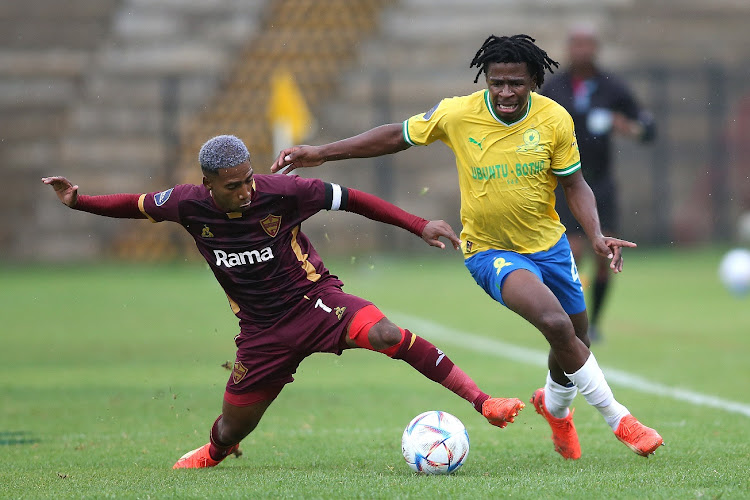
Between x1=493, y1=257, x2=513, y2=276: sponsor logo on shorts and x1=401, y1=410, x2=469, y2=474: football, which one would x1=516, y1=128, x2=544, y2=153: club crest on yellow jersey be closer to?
x1=493, y1=257, x2=513, y2=276: sponsor logo on shorts

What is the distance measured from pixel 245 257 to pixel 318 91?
21.9 m

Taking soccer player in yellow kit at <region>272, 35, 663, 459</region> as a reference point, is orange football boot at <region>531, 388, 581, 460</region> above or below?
below

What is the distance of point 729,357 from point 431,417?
5.38 meters

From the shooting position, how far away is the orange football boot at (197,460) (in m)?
5.69

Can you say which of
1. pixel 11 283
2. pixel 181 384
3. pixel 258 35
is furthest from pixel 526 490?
pixel 258 35

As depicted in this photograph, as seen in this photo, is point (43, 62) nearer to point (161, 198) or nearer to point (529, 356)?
point (529, 356)

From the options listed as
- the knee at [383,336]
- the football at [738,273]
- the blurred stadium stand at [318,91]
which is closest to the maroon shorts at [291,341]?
the knee at [383,336]

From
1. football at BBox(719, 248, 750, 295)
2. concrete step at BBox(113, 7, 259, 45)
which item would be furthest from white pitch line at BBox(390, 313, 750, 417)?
concrete step at BBox(113, 7, 259, 45)

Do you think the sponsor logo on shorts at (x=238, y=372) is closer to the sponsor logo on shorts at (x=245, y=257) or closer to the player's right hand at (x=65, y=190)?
the sponsor logo on shorts at (x=245, y=257)

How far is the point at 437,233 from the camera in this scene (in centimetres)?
540

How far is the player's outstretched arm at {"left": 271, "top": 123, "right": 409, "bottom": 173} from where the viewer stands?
19.2 feet

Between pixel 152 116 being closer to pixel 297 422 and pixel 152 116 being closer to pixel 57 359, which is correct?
pixel 57 359

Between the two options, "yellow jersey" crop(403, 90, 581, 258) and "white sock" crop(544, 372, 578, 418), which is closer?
"yellow jersey" crop(403, 90, 581, 258)

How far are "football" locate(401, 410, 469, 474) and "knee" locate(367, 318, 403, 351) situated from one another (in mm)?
411
